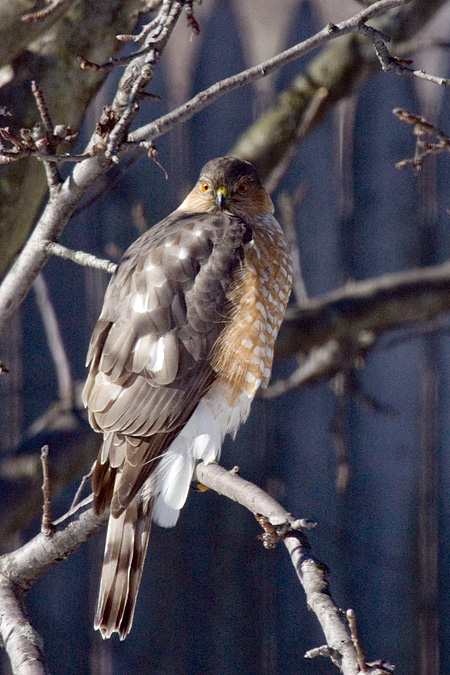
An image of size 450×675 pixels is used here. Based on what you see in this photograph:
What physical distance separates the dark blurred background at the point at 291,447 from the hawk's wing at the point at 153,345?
1.62 meters

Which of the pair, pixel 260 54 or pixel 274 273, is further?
pixel 260 54

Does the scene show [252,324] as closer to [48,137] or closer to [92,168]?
[92,168]

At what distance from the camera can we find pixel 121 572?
231 cm

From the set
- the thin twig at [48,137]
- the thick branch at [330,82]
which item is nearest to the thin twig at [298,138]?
the thick branch at [330,82]

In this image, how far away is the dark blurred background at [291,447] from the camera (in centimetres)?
409

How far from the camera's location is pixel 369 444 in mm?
4141

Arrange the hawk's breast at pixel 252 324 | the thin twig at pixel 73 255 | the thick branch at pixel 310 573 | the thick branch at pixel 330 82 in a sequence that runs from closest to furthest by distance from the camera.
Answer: the thick branch at pixel 310 573 → the thin twig at pixel 73 255 → the hawk's breast at pixel 252 324 → the thick branch at pixel 330 82

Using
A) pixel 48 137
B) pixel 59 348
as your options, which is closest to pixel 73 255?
pixel 48 137

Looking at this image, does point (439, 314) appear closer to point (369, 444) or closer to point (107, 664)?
point (369, 444)

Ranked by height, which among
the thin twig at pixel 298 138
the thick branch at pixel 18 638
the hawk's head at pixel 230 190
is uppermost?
the thin twig at pixel 298 138

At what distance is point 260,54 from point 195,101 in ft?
8.69

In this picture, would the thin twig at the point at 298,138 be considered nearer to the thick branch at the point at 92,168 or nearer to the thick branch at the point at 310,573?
the thick branch at the point at 92,168

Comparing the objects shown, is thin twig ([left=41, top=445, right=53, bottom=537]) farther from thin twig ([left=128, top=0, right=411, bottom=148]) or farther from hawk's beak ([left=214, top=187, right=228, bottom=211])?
hawk's beak ([left=214, top=187, right=228, bottom=211])

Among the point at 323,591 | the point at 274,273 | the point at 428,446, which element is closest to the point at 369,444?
the point at 428,446
